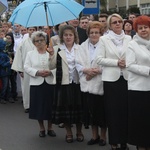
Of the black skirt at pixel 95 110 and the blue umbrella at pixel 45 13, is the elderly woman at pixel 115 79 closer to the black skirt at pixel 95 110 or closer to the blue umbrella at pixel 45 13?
the black skirt at pixel 95 110

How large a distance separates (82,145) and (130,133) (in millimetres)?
1440

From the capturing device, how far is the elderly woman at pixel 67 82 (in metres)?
6.70

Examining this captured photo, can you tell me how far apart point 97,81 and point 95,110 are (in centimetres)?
46

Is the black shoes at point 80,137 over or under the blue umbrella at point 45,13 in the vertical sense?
under

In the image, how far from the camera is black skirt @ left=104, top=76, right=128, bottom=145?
599 cm

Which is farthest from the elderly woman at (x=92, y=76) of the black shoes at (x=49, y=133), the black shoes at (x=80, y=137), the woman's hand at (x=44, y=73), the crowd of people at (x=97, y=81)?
the black shoes at (x=49, y=133)

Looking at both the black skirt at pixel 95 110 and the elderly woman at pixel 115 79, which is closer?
the elderly woman at pixel 115 79

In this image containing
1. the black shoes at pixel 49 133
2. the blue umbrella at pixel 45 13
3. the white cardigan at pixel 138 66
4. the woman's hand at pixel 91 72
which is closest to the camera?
the white cardigan at pixel 138 66

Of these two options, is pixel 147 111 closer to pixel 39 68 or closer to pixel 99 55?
pixel 99 55

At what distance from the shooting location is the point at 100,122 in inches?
258

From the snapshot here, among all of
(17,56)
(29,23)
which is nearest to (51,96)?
(29,23)

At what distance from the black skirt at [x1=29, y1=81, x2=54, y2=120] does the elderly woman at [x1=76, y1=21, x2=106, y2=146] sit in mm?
777

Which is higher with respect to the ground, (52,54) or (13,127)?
(52,54)

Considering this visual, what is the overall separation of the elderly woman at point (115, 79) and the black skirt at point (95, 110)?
0.33 meters
